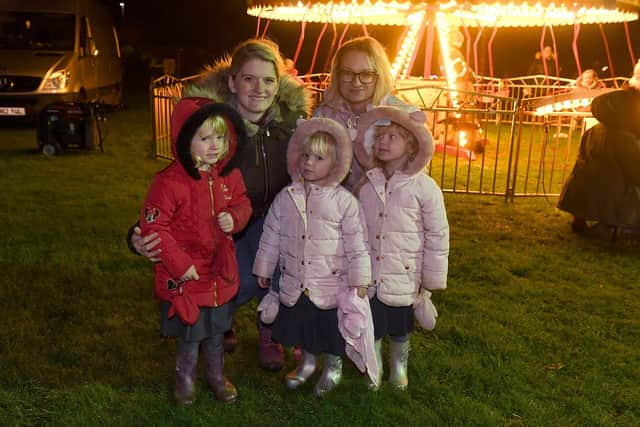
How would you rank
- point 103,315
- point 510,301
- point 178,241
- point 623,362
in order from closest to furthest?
1. point 178,241
2. point 623,362
3. point 103,315
4. point 510,301

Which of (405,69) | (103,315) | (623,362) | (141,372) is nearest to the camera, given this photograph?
(141,372)

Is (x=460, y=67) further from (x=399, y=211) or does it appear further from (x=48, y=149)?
(x=399, y=211)

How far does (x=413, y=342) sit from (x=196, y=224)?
197cm

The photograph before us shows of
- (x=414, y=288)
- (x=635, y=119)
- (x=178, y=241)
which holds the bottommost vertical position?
(x=414, y=288)

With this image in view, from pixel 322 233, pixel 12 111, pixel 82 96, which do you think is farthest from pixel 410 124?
pixel 82 96

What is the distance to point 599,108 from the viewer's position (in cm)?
682

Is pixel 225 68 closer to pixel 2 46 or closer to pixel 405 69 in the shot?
pixel 405 69

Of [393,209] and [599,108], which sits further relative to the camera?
[599,108]

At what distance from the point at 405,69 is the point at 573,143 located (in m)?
4.53

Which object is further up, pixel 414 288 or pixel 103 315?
pixel 414 288

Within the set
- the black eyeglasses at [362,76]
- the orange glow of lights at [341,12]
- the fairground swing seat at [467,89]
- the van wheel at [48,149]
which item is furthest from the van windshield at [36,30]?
the black eyeglasses at [362,76]

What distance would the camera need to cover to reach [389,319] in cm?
376

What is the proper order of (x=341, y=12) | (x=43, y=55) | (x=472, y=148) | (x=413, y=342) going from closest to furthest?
(x=413, y=342) < (x=472, y=148) < (x=341, y=12) < (x=43, y=55)

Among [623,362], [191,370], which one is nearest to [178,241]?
[191,370]
